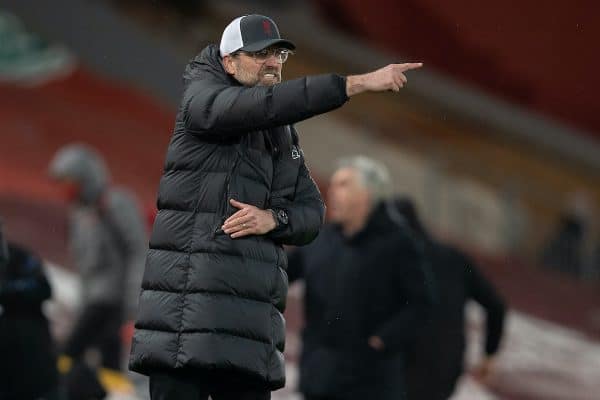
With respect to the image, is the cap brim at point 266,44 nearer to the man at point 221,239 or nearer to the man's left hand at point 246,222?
the man at point 221,239

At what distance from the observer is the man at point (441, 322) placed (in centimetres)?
700

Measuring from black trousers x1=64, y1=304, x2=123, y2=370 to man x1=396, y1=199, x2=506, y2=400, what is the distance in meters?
2.84

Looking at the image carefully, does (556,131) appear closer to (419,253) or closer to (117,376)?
(117,376)

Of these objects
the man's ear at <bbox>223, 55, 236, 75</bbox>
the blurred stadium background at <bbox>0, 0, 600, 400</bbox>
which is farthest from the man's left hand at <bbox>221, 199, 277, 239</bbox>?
the blurred stadium background at <bbox>0, 0, 600, 400</bbox>

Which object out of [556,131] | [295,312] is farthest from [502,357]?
[556,131]

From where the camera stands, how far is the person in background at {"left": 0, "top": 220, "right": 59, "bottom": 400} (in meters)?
6.06

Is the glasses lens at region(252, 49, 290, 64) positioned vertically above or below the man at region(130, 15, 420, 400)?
above

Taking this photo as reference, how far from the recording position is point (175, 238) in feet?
14.3

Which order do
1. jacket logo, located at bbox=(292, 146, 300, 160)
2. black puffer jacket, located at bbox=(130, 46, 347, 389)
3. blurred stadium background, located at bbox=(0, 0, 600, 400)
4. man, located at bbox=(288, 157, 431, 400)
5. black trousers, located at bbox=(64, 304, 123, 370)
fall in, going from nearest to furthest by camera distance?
black puffer jacket, located at bbox=(130, 46, 347, 389), jacket logo, located at bbox=(292, 146, 300, 160), man, located at bbox=(288, 157, 431, 400), black trousers, located at bbox=(64, 304, 123, 370), blurred stadium background, located at bbox=(0, 0, 600, 400)

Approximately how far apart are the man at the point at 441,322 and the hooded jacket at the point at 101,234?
253 centimetres

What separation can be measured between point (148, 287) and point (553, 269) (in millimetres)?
13504

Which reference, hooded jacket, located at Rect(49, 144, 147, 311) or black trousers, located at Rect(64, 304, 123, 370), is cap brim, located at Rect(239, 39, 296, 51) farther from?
black trousers, located at Rect(64, 304, 123, 370)

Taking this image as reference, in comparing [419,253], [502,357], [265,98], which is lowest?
[502,357]

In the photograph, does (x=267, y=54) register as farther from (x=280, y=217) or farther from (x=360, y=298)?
(x=360, y=298)
